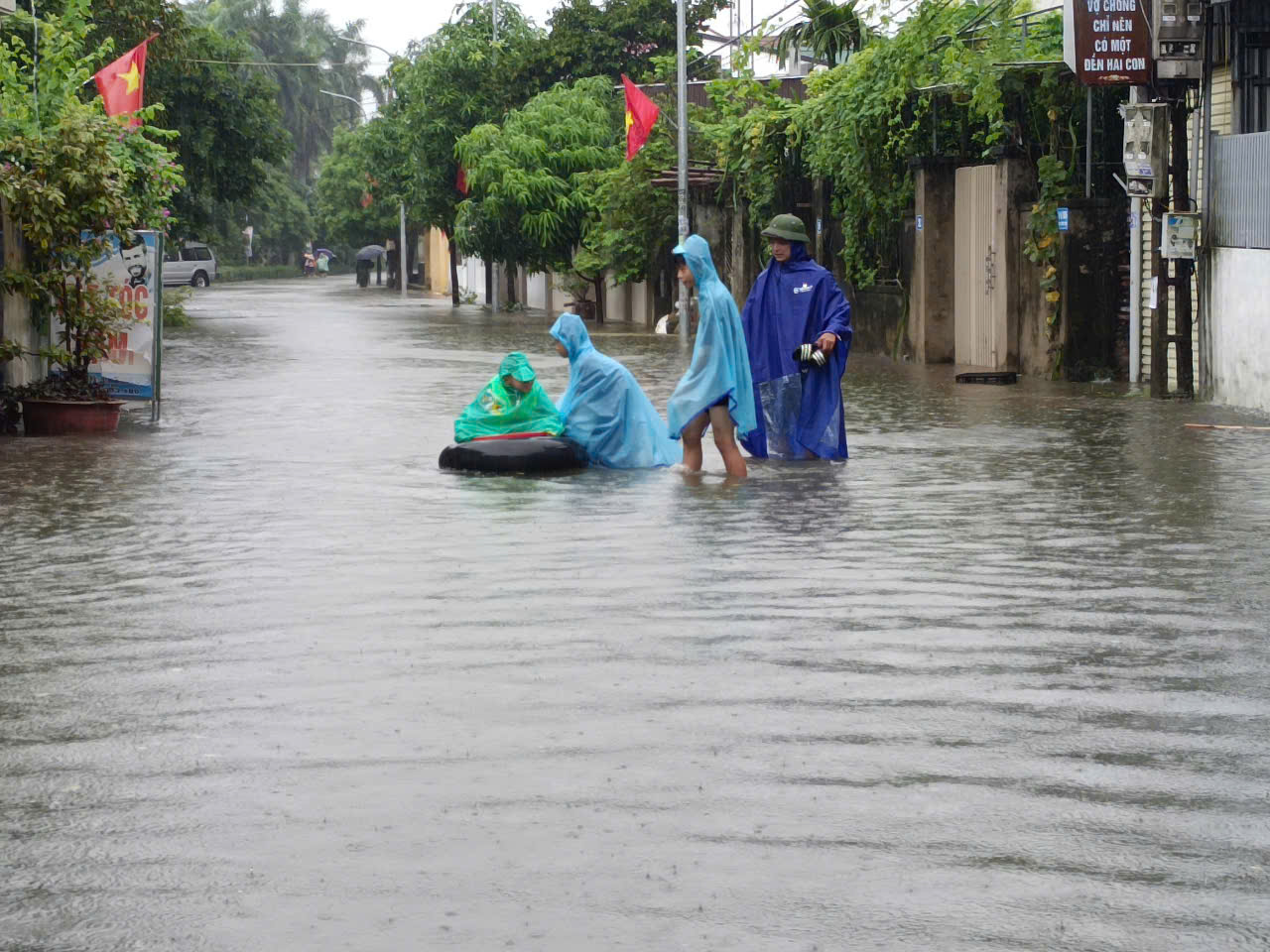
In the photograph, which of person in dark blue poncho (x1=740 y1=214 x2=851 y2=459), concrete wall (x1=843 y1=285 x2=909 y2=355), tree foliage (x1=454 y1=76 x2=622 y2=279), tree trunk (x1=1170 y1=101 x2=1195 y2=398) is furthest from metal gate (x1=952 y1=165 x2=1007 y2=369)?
tree foliage (x1=454 y1=76 x2=622 y2=279)

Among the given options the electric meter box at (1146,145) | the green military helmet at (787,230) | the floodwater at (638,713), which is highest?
→ the electric meter box at (1146,145)

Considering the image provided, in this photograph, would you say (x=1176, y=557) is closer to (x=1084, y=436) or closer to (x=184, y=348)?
(x=1084, y=436)

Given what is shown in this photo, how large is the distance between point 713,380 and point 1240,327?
6.53 meters

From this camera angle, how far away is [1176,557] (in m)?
9.65

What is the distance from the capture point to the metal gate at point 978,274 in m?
23.8

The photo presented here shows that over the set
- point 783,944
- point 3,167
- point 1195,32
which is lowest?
point 783,944

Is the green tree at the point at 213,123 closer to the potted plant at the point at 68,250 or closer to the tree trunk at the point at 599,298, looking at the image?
the tree trunk at the point at 599,298

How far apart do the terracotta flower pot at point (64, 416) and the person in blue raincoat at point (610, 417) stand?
4.78 metres

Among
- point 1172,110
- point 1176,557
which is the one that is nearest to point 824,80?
point 1172,110

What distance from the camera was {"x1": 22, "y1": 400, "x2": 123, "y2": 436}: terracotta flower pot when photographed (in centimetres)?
1684

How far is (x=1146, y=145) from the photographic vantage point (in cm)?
1909

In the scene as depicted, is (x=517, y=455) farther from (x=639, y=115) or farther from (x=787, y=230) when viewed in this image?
(x=639, y=115)

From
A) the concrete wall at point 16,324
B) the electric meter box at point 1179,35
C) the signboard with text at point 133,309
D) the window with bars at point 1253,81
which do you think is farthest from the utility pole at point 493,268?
the window with bars at point 1253,81

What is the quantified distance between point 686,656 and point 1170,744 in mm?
1891
